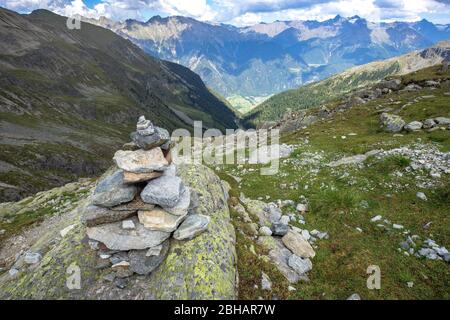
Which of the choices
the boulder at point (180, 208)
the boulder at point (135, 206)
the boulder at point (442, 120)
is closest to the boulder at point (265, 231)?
the boulder at point (180, 208)

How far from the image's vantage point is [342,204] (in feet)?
73.6

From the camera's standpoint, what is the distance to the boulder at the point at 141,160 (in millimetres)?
13727

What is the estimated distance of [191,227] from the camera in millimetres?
14156

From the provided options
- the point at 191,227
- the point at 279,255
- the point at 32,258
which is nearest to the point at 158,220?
the point at 191,227

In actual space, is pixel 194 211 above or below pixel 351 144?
below

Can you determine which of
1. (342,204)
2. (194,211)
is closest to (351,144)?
(342,204)

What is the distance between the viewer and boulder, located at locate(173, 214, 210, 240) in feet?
45.9

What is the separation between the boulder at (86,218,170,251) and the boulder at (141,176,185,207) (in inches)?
52.9

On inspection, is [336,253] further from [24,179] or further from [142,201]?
[24,179]

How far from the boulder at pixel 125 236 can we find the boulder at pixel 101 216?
0.70 feet

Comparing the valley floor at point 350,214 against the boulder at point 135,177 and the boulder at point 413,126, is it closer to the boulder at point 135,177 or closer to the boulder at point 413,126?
the boulder at point 413,126

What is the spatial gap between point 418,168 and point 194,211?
20110 millimetres
